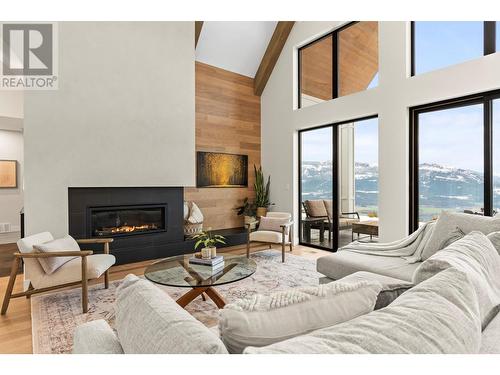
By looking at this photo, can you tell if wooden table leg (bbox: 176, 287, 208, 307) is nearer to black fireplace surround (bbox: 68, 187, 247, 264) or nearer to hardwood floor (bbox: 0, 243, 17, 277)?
black fireplace surround (bbox: 68, 187, 247, 264)

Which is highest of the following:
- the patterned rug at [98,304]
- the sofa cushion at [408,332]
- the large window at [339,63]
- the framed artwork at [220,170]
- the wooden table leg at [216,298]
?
the large window at [339,63]

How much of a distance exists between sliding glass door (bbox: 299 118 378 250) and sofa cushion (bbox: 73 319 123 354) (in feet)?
14.7

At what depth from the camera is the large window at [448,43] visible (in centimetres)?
366

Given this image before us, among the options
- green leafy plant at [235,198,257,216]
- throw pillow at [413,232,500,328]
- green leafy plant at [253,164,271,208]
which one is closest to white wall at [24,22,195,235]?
green leafy plant at [235,198,257,216]

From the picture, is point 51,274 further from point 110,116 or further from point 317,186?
point 317,186

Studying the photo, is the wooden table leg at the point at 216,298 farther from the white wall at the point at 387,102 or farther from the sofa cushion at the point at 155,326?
the white wall at the point at 387,102

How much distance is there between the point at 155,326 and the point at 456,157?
14.3ft

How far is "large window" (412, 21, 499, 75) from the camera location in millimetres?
3660

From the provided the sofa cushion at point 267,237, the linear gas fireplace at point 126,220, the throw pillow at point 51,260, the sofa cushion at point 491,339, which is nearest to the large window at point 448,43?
the sofa cushion at point 267,237

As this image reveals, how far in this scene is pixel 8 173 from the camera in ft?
19.5

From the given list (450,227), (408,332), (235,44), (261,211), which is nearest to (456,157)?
(450,227)

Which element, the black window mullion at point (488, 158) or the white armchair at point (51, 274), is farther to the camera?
the black window mullion at point (488, 158)

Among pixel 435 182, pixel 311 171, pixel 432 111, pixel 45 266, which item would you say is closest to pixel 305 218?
pixel 311 171
